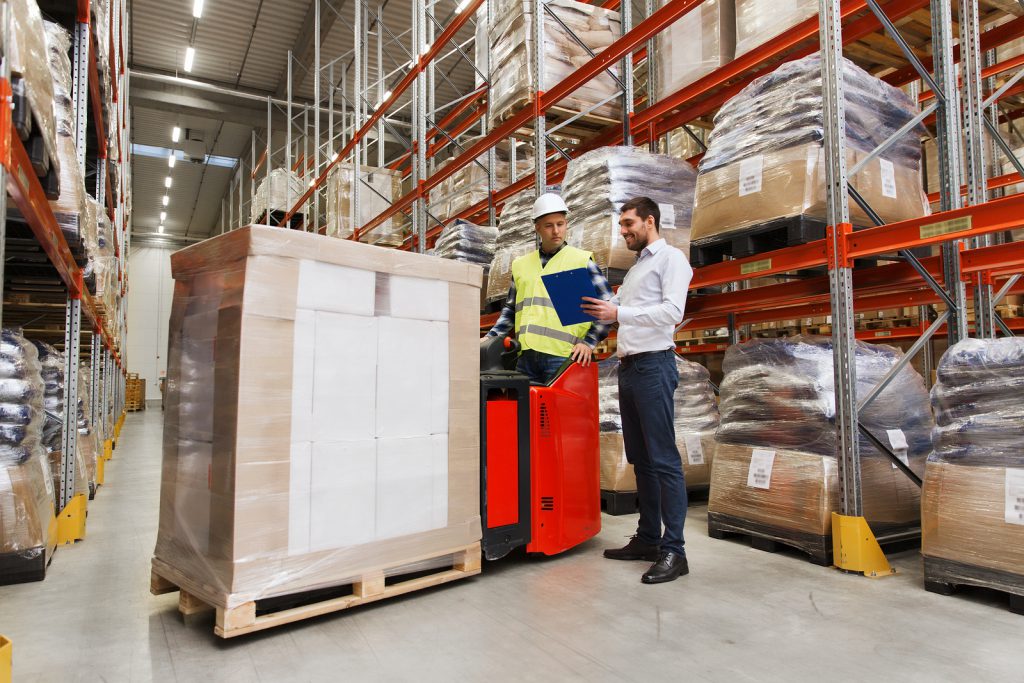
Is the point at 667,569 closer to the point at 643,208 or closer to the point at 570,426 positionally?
the point at 570,426

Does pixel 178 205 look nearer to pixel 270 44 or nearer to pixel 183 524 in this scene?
pixel 270 44

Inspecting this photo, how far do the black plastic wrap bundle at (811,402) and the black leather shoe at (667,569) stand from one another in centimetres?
96

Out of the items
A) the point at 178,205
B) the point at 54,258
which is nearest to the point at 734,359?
the point at 54,258

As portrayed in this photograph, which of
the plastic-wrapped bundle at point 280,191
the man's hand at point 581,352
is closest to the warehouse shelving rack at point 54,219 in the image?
the man's hand at point 581,352

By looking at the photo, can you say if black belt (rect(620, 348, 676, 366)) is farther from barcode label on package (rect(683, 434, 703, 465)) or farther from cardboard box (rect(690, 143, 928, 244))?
barcode label on package (rect(683, 434, 703, 465))

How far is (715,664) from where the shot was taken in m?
2.20

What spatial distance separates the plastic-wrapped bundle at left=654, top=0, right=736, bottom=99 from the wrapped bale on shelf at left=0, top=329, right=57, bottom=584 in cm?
468

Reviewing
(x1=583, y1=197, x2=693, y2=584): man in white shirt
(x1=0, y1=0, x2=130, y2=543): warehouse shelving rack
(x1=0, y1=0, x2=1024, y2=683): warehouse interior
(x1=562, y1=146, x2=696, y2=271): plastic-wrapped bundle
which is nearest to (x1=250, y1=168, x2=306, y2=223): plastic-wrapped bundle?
(x1=0, y1=0, x2=130, y2=543): warehouse shelving rack

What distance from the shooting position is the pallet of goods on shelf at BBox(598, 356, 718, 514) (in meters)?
4.76

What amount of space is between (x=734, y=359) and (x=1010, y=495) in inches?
66.4

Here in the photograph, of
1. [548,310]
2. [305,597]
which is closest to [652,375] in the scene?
[548,310]

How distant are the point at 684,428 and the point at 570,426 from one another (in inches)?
69.0

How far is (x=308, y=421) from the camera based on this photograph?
2600 mm

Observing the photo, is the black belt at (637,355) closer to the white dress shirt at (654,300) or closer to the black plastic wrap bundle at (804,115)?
the white dress shirt at (654,300)
